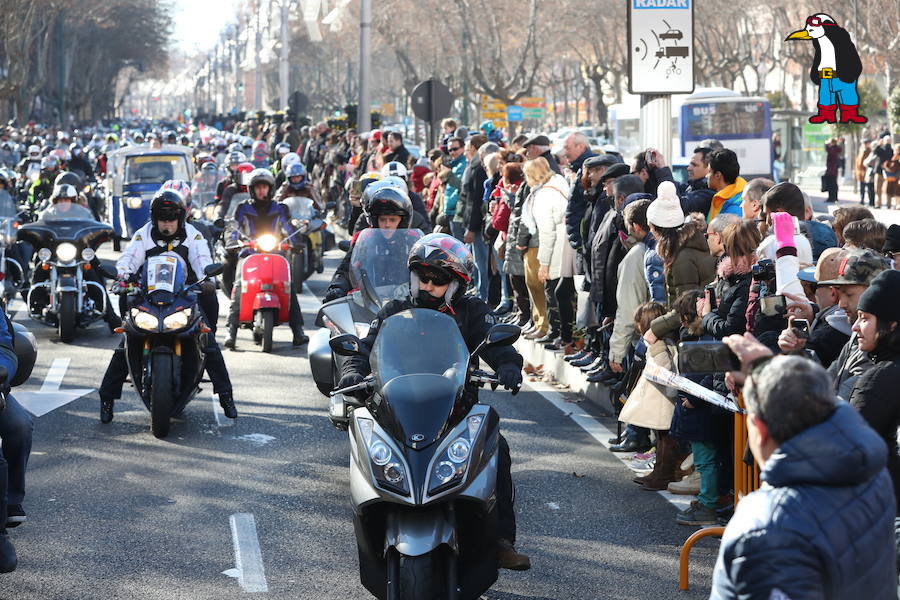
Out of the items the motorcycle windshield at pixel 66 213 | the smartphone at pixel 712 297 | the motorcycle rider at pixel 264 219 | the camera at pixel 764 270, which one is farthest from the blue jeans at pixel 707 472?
the motorcycle windshield at pixel 66 213

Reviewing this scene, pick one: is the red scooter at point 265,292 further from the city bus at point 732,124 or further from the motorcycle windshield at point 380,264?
the city bus at point 732,124

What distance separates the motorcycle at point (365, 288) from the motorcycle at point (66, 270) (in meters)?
6.30

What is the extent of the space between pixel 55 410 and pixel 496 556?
226 inches

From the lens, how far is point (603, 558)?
6.95 m

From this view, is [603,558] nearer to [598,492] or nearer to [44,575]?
[598,492]

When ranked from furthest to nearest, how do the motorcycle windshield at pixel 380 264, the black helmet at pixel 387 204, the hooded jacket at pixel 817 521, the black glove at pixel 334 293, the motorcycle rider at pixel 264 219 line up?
the motorcycle rider at pixel 264 219
the black helmet at pixel 387 204
the black glove at pixel 334 293
the motorcycle windshield at pixel 380 264
the hooded jacket at pixel 817 521

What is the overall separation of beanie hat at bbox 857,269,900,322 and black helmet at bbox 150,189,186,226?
6039mm

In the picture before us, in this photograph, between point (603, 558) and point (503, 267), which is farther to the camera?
point (503, 267)

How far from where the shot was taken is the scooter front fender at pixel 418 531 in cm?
541

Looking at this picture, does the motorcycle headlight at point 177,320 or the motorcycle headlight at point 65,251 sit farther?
the motorcycle headlight at point 65,251

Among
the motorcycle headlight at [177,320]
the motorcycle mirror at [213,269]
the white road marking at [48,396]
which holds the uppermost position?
the motorcycle mirror at [213,269]

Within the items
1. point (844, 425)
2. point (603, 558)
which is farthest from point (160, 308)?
point (844, 425)

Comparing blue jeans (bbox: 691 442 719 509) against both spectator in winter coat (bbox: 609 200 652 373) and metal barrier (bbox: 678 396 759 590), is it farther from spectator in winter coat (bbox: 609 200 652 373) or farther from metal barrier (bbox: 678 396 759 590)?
spectator in winter coat (bbox: 609 200 652 373)

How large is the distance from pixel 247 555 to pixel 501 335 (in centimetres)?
180
